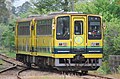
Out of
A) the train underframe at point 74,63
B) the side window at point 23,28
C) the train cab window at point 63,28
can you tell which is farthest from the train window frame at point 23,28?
the train cab window at point 63,28

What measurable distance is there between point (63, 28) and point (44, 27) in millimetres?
1859

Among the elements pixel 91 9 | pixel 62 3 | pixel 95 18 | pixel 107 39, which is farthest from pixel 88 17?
pixel 62 3

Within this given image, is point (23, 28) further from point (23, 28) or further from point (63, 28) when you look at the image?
point (63, 28)

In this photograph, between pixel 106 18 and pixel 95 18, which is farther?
pixel 106 18

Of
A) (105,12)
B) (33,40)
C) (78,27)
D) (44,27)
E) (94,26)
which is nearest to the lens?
(78,27)

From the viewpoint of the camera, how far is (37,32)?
86.6 ft

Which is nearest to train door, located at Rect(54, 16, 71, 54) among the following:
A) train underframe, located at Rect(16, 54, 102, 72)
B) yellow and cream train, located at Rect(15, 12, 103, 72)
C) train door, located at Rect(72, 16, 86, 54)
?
yellow and cream train, located at Rect(15, 12, 103, 72)

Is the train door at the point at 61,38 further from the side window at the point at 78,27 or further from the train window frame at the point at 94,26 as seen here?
the train window frame at the point at 94,26

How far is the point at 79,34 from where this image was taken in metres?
23.8

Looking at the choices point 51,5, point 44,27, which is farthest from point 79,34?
point 51,5

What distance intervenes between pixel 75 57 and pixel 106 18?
12.3 metres

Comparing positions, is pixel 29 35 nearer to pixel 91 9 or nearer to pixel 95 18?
pixel 95 18

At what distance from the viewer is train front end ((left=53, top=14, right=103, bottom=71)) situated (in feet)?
77.3

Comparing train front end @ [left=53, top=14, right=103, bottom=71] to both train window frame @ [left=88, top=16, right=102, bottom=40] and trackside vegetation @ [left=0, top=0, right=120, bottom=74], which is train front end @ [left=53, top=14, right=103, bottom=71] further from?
trackside vegetation @ [left=0, top=0, right=120, bottom=74]
